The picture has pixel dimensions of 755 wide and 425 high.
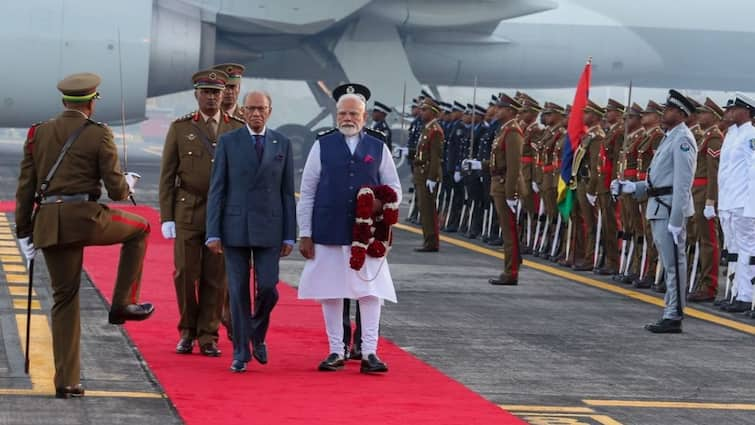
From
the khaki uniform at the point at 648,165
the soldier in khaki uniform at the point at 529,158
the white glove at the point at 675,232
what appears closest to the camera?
the white glove at the point at 675,232

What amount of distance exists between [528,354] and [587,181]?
22.8ft

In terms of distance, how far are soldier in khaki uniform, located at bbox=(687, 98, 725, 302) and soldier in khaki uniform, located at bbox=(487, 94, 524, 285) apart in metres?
1.65

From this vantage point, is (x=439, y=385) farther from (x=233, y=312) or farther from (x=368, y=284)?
(x=233, y=312)

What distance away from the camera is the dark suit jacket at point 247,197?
8.15 m

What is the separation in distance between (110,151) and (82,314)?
327cm

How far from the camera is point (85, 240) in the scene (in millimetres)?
7227

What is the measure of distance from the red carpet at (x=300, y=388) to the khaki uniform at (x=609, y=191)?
19.9 feet

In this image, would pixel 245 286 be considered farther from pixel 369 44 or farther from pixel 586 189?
pixel 369 44

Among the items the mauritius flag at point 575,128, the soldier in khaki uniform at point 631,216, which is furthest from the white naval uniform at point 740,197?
the mauritius flag at point 575,128

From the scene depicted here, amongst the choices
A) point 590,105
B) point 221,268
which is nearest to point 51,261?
point 221,268

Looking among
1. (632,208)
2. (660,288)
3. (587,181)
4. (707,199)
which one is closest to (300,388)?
(707,199)

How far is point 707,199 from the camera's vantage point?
13.3 meters

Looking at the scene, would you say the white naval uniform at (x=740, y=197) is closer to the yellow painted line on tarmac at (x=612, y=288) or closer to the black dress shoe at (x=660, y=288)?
the yellow painted line on tarmac at (x=612, y=288)

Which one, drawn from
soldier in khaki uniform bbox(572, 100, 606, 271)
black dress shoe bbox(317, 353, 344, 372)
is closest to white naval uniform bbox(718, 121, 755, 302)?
soldier in khaki uniform bbox(572, 100, 606, 271)
